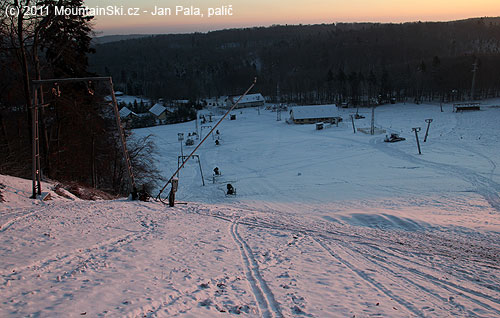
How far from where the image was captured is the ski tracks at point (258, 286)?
5691mm

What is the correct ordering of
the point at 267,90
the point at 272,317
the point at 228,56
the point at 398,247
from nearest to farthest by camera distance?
the point at 272,317 → the point at 398,247 → the point at 267,90 → the point at 228,56

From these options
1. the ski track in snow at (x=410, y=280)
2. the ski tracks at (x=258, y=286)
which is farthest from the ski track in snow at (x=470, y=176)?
the ski tracks at (x=258, y=286)

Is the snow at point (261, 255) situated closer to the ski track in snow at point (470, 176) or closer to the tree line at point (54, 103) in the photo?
the ski track in snow at point (470, 176)

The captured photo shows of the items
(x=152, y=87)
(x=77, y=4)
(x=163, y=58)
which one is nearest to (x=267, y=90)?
(x=152, y=87)

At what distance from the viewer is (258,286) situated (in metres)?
6.56

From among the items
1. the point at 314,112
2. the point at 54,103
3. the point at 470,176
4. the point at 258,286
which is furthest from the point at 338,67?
the point at 258,286

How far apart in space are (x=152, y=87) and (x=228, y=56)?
207 feet

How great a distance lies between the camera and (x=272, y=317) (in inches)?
216

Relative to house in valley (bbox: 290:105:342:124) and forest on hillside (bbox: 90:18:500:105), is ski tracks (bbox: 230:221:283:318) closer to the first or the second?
house in valley (bbox: 290:105:342:124)

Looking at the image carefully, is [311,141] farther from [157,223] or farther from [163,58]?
[163,58]

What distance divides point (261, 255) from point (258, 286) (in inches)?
68.7

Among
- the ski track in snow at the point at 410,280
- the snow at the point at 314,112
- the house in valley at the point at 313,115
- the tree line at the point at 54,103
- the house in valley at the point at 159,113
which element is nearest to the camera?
the ski track in snow at the point at 410,280

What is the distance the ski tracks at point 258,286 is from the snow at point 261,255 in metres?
0.03

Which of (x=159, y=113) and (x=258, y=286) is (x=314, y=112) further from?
(x=258, y=286)
